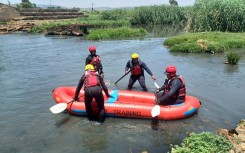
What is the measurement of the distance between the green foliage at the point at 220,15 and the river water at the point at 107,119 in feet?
25.5

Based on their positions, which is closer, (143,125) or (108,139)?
(108,139)

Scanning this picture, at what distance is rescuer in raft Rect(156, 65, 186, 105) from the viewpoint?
9.44 metres

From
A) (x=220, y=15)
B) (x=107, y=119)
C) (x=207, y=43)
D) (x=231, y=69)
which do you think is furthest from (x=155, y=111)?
(x=220, y=15)

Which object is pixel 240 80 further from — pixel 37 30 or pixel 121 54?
pixel 37 30

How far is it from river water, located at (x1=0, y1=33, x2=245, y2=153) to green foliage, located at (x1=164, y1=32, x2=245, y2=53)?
2.71 ft

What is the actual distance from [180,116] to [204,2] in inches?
825

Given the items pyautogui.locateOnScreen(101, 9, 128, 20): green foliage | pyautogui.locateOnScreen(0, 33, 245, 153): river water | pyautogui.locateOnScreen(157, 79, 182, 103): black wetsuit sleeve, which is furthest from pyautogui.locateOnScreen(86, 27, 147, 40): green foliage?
pyautogui.locateOnScreen(157, 79, 182, 103): black wetsuit sleeve

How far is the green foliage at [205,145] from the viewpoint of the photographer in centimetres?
666

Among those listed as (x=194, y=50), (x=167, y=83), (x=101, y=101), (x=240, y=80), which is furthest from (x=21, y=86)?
(x=194, y=50)

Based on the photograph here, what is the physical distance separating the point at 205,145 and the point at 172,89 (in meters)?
2.87

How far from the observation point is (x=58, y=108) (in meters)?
9.57

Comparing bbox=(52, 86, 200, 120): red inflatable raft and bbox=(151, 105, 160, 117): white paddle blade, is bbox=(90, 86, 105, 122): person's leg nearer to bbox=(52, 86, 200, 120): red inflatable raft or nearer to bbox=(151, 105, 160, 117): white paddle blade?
bbox=(52, 86, 200, 120): red inflatable raft

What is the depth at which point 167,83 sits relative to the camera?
9.71 metres

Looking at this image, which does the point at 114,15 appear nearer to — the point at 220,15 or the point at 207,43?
the point at 220,15
